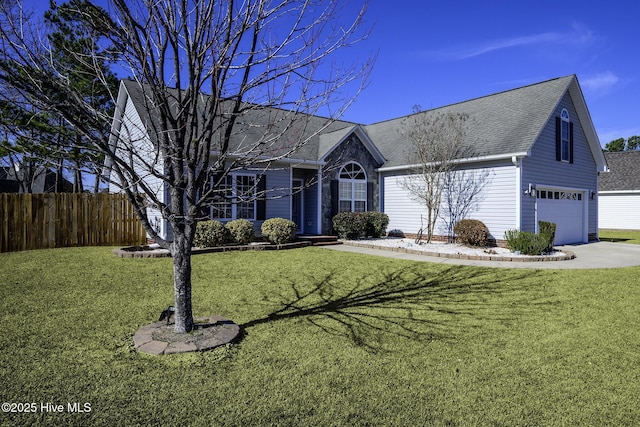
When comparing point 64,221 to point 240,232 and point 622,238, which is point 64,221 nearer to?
point 240,232

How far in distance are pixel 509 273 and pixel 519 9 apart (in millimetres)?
8068

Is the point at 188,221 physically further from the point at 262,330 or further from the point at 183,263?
the point at 262,330

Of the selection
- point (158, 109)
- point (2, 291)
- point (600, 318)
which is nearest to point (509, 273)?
point (600, 318)

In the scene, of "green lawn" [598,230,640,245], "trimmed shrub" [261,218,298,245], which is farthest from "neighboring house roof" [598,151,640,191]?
"trimmed shrub" [261,218,298,245]

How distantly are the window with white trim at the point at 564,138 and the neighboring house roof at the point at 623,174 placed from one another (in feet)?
47.6

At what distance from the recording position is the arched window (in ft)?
53.8

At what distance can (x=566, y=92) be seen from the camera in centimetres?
1510

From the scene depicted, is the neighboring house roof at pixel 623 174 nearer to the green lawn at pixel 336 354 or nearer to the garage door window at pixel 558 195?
the garage door window at pixel 558 195

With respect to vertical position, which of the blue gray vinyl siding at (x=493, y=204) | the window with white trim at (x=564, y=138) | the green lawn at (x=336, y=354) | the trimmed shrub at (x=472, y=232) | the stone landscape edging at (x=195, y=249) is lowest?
the green lawn at (x=336, y=354)

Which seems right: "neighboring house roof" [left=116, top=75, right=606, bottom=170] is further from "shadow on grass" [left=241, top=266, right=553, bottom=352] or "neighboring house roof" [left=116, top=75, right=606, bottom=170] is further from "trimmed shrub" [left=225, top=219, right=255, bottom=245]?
"shadow on grass" [left=241, top=266, right=553, bottom=352]

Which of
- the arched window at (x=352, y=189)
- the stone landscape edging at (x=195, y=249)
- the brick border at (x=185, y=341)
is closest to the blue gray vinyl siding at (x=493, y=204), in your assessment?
the arched window at (x=352, y=189)

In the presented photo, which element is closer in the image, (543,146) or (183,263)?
(183,263)

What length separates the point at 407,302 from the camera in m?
6.17

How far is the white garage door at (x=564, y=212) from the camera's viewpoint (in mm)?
14439
